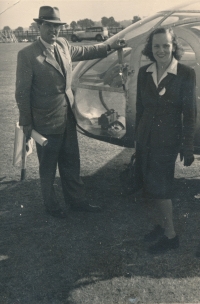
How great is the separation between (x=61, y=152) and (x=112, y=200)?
34.2 inches

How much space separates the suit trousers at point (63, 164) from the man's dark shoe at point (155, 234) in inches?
36.6

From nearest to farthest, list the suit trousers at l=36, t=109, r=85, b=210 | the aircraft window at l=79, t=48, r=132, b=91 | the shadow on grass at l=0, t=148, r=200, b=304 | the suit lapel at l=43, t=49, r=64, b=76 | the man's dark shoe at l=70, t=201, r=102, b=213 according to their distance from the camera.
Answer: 1. the shadow on grass at l=0, t=148, r=200, b=304
2. the suit lapel at l=43, t=49, r=64, b=76
3. the suit trousers at l=36, t=109, r=85, b=210
4. the man's dark shoe at l=70, t=201, r=102, b=213
5. the aircraft window at l=79, t=48, r=132, b=91

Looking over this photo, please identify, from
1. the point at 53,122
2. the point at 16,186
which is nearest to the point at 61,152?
the point at 53,122

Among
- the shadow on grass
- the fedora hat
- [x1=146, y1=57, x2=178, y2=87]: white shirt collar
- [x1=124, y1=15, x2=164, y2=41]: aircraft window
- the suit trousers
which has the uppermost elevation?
the fedora hat

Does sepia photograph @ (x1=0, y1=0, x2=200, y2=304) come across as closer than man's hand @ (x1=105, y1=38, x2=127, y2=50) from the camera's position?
Yes

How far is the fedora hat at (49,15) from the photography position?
3979 mm

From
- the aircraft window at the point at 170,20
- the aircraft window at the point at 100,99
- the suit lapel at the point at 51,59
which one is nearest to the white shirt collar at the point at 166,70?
the suit lapel at the point at 51,59

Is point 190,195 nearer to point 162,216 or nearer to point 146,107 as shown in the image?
point 162,216

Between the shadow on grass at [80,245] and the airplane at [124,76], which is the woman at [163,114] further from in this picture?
the airplane at [124,76]

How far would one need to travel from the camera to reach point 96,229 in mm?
4164

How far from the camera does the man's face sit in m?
3.97

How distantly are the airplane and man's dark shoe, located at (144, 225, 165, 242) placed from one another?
1.18 metres

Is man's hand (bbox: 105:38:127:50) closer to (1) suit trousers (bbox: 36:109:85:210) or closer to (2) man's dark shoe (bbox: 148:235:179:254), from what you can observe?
(1) suit trousers (bbox: 36:109:85:210)

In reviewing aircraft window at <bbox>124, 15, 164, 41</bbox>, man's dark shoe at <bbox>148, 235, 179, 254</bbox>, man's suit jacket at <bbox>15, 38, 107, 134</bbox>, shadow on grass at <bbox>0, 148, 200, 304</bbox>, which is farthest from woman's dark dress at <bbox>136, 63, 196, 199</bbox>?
aircraft window at <bbox>124, 15, 164, 41</bbox>
